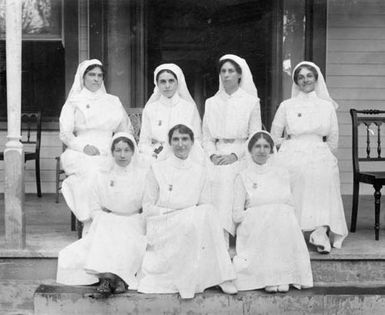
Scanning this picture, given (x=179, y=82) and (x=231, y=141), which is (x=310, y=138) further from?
(x=179, y=82)

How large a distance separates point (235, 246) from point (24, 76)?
3.61m

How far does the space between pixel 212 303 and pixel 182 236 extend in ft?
1.57

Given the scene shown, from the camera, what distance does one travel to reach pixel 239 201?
5.12m

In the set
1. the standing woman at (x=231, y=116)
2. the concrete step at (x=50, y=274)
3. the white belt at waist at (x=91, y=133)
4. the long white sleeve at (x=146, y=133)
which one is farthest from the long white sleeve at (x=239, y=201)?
the white belt at waist at (x=91, y=133)

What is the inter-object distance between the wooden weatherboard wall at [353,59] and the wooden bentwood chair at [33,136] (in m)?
3.15

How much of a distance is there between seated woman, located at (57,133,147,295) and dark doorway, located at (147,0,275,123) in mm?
2884

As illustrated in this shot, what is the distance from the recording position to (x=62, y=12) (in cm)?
781

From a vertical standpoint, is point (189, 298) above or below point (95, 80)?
below

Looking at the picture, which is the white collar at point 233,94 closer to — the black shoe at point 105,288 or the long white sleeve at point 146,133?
the long white sleeve at point 146,133

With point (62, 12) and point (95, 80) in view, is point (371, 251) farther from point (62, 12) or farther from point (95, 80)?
point (62, 12)

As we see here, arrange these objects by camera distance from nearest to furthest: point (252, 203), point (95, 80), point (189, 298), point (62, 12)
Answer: point (189, 298)
point (252, 203)
point (95, 80)
point (62, 12)

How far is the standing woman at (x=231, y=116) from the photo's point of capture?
559 cm

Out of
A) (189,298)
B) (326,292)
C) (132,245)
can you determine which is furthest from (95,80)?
(326,292)

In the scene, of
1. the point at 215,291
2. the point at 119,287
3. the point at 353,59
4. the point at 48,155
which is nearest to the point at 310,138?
the point at 215,291
